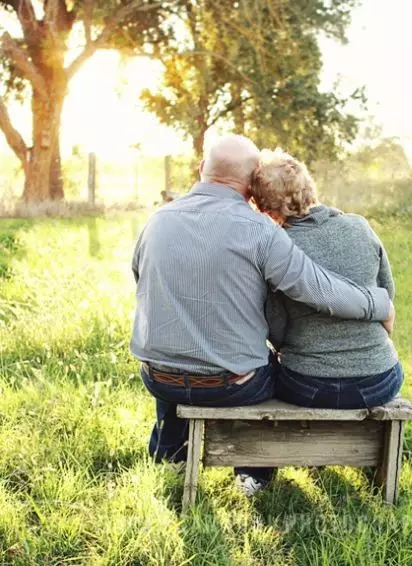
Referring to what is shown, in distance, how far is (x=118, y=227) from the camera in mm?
14844

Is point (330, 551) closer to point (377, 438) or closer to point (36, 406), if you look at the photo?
point (377, 438)

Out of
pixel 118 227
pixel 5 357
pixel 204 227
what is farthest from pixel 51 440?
pixel 118 227

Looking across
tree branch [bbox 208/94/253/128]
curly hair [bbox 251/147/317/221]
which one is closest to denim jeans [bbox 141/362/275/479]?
curly hair [bbox 251/147/317/221]

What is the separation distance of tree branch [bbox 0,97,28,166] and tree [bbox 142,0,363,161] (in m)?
3.62

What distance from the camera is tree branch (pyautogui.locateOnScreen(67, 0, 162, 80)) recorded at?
1775 centimetres

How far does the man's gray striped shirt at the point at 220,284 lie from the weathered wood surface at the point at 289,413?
0.16m

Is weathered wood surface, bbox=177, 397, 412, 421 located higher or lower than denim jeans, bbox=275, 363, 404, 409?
lower

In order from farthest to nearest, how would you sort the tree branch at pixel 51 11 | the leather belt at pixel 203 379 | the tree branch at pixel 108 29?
the tree branch at pixel 51 11, the tree branch at pixel 108 29, the leather belt at pixel 203 379

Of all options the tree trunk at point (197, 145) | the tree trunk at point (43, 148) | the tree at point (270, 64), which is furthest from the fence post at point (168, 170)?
the tree trunk at point (43, 148)

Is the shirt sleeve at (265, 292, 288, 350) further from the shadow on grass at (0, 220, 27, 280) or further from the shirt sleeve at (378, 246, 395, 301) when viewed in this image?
the shadow on grass at (0, 220, 27, 280)

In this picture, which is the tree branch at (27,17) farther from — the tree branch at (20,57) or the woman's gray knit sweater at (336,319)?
the woman's gray knit sweater at (336,319)

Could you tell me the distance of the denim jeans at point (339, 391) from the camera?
3.23 m

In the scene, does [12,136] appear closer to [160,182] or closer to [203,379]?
[160,182]

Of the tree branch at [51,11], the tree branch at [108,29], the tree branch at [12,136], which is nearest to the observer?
the tree branch at [108,29]
